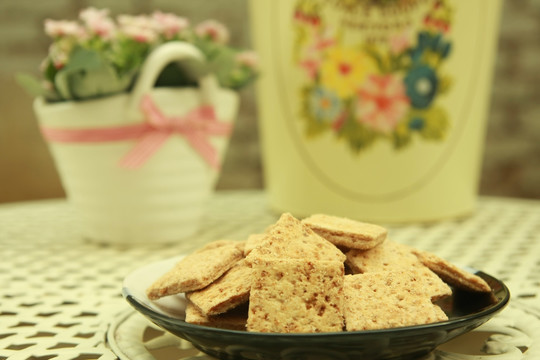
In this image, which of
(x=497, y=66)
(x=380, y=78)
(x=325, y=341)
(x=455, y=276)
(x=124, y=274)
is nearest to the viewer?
(x=325, y=341)

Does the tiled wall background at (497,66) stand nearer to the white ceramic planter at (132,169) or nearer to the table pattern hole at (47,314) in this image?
the white ceramic planter at (132,169)

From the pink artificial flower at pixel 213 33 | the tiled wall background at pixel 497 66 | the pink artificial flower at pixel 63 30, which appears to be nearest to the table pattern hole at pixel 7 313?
the pink artificial flower at pixel 63 30

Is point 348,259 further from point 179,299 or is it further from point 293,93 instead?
point 293,93

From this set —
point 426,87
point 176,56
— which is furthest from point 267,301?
point 426,87

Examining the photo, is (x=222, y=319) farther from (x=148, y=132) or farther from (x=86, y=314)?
(x=148, y=132)

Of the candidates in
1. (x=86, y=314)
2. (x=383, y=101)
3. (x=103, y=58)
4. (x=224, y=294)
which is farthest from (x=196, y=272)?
(x=383, y=101)

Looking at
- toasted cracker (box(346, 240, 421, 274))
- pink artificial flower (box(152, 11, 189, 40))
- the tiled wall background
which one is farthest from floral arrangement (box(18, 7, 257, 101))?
the tiled wall background
